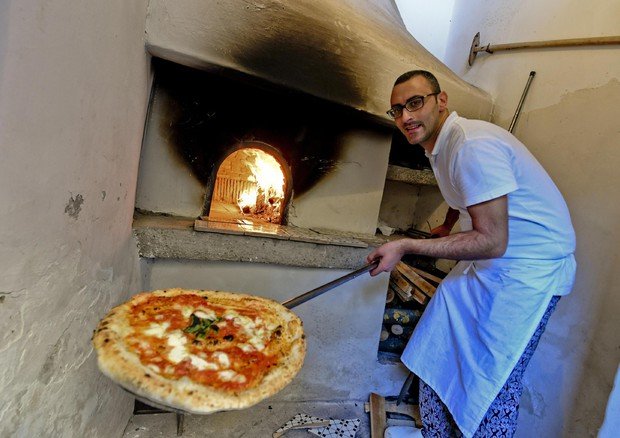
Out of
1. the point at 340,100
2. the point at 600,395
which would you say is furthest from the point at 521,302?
the point at 340,100

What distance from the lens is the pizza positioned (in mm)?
1017

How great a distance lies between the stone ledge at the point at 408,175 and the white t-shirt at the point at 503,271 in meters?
1.09

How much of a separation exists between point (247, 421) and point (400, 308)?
1.57m

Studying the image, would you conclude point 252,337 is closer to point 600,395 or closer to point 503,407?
point 503,407

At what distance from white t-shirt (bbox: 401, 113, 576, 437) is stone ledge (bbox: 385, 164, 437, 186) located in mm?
1094

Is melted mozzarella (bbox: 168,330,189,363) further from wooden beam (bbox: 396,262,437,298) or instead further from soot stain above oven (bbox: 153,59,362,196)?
wooden beam (bbox: 396,262,437,298)

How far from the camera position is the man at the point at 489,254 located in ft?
5.36

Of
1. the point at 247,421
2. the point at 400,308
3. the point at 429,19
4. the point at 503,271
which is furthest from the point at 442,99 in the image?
the point at 429,19

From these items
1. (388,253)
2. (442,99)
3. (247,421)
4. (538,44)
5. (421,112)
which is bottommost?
(247,421)

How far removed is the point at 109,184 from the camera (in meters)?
1.48

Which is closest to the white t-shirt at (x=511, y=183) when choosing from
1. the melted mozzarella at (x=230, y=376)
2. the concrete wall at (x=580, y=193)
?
the concrete wall at (x=580, y=193)

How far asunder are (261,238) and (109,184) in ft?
3.06

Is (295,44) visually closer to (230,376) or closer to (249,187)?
(249,187)

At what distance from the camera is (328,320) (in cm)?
251
